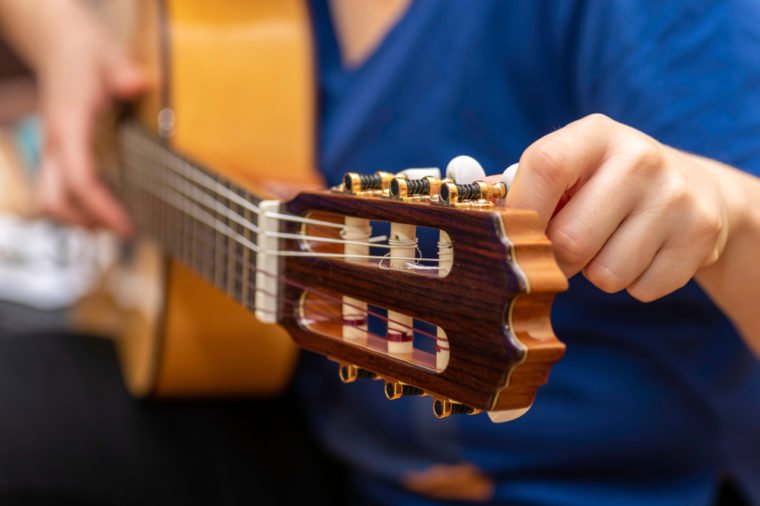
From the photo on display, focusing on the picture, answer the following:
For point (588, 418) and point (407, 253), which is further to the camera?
A: point (588, 418)

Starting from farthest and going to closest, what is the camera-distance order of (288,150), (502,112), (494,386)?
(288,150) → (502,112) → (494,386)

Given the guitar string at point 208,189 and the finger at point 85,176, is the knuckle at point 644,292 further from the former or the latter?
the finger at point 85,176

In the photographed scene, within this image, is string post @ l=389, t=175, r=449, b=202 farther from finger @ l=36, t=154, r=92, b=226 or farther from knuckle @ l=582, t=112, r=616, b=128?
finger @ l=36, t=154, r=92, b=226

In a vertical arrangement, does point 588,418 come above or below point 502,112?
below

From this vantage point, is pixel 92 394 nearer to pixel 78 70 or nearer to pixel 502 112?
pixel 78 70

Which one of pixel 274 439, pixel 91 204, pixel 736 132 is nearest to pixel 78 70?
pixel 91 204

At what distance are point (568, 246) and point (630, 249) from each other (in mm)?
24

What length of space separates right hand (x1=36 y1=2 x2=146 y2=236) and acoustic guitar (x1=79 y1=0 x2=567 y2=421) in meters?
0.03

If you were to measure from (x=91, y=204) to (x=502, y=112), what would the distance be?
1.68 ft

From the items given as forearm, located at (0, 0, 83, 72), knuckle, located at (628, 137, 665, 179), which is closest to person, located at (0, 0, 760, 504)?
knuckle, located at (628, 137, 665, 179)

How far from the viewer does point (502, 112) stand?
0.63m

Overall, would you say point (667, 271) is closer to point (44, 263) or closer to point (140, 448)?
point (140, 448)

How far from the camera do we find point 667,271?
360 millimetres

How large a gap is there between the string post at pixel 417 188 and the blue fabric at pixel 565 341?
0.16 m
